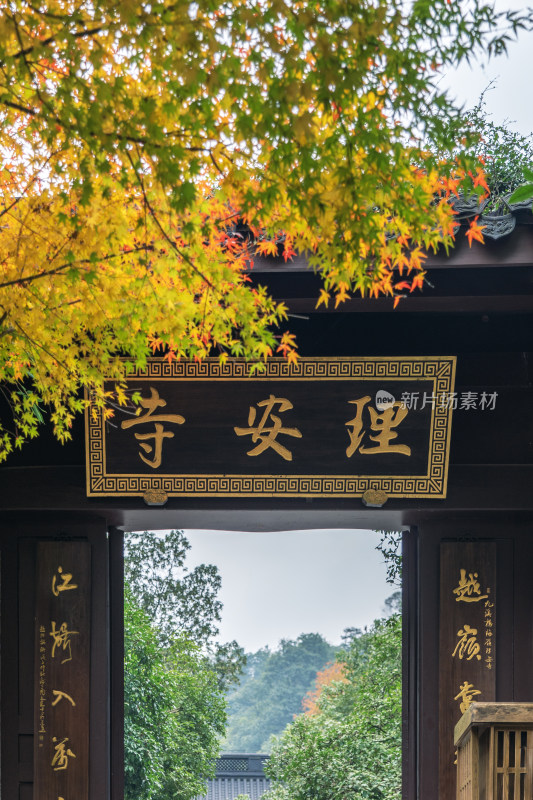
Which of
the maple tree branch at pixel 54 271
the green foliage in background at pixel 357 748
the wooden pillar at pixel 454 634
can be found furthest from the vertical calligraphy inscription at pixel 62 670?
the green foliage in background at pixel 357 748

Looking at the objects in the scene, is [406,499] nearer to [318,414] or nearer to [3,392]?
[318,414]

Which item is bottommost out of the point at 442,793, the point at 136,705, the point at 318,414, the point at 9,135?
the point at 136,705

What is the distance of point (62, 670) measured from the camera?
467cm

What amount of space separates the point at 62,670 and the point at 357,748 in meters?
6.12

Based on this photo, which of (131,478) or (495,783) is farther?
(131,478)

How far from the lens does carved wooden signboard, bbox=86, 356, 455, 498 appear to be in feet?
14.6

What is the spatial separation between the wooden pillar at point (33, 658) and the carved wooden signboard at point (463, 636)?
70.3 inches

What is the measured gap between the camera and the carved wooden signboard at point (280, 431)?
175 inches

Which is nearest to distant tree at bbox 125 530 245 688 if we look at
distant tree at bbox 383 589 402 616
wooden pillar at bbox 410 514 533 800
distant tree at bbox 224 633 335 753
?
distant tree at bbox 383 589 402 616

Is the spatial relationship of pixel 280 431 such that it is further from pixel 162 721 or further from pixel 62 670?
pixel 162 721

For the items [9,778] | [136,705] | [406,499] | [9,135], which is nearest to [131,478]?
[406,499]

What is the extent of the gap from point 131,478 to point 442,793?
2.31 metres

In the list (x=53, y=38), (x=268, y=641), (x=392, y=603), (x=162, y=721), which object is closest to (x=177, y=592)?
(x=162, y=721)

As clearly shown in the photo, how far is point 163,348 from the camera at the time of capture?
4.25m
